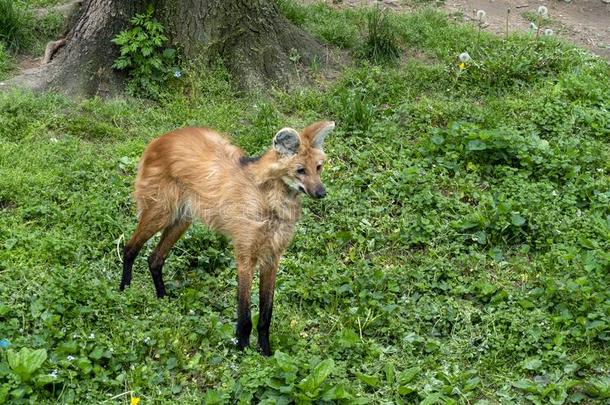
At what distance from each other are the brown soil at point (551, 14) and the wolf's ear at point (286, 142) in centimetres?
473

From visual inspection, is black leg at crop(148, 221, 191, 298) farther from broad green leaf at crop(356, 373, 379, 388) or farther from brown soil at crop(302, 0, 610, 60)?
brown soil at crop(302, 0, 610, 60)

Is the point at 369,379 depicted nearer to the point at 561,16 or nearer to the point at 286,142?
the point at 286,142

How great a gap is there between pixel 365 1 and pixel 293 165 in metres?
5.04

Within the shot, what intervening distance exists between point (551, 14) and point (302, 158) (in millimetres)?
5873

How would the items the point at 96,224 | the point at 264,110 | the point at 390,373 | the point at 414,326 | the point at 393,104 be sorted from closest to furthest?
the point at 390,373 → the point at 414,326 → the point at 96,224 → the point at 264,110 → the point at 393,104

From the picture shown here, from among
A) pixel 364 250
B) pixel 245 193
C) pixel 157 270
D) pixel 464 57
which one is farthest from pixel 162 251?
pixel 464 57

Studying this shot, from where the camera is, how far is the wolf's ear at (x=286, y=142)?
13.3ft

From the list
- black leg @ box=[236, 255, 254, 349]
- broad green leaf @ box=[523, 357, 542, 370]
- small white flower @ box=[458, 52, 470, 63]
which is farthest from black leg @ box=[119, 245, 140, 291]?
small white flower @ box=[458, 52, 470, 63]

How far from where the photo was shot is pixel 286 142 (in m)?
4.09

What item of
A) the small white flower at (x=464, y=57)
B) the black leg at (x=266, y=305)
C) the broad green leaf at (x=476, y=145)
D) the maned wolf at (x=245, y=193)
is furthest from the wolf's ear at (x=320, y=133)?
the small white flower at (x=464, y=57)

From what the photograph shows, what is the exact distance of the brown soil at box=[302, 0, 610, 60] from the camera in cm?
848

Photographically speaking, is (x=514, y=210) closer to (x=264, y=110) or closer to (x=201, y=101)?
(x=264, y=110)

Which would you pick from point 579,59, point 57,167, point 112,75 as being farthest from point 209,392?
point 579,59

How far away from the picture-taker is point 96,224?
16.5 ft
